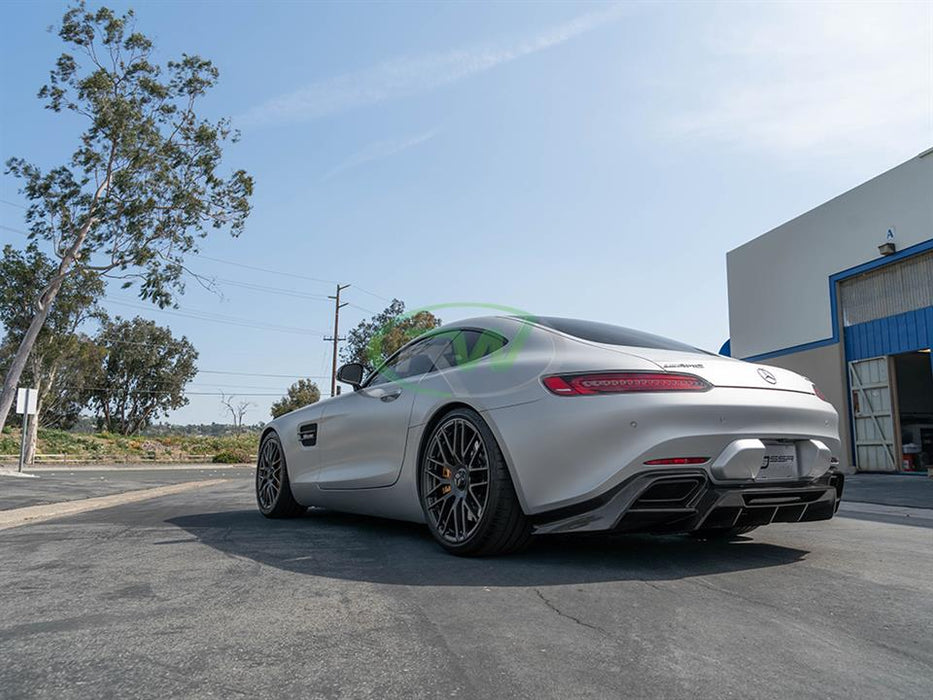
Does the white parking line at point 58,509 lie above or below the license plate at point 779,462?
below

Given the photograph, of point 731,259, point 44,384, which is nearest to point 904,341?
point 731,259

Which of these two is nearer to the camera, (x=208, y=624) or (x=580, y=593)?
(x=208, y=624)

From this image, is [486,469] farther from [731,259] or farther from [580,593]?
[731,259]

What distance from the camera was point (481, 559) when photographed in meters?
3.45

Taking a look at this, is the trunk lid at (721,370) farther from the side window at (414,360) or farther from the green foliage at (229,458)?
the green foliage at (229,458)

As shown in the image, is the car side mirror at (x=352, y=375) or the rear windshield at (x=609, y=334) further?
the car side mirror at (x=352, y=375)

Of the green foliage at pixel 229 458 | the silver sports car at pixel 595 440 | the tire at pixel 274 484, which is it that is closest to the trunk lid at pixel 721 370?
the silver sports car at pixel 595 440

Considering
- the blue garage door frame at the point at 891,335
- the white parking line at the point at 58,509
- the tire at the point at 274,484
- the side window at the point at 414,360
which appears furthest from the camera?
the blue garage door frame at the point at 891,335

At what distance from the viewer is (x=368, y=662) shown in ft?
6.42

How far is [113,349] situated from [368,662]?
5873cm

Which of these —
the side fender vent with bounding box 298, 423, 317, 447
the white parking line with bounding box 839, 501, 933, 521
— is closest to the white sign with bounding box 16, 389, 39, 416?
the side fender vent with bounding box 298, 423, 317, 447

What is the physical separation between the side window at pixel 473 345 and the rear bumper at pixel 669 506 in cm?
102

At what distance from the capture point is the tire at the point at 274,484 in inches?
224

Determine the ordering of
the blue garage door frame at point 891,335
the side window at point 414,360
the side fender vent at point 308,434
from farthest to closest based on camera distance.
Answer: the blue garage door frame at point 891,335 < the side fender vent at point 308,434 < the side window at point 414,360
